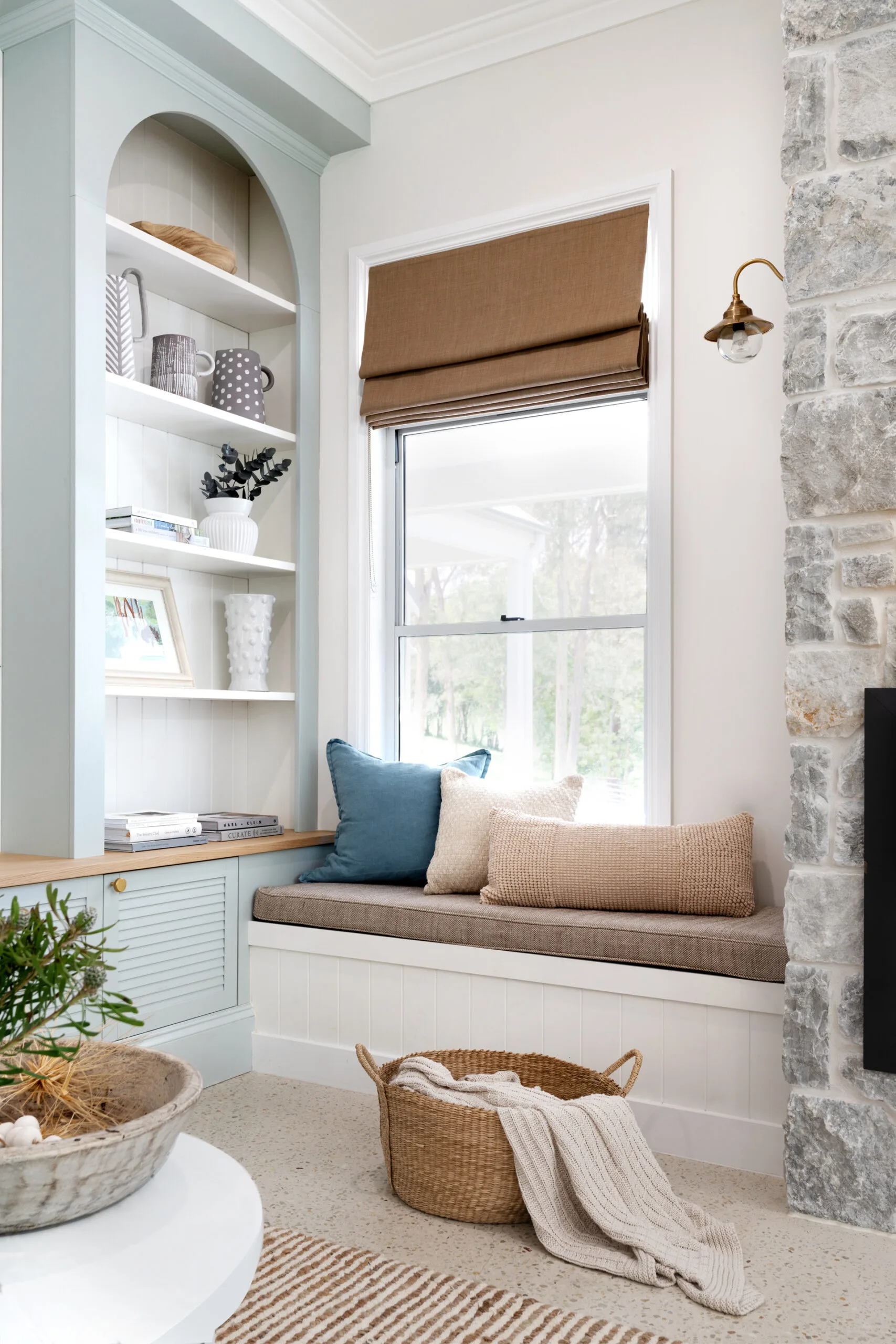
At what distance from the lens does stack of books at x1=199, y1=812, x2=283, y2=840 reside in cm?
317

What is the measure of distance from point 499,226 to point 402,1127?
2.55 meters

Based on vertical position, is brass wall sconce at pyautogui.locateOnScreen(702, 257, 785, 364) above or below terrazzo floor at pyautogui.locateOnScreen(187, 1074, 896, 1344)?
above

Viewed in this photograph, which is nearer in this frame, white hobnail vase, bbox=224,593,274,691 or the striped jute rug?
the striped jute rug

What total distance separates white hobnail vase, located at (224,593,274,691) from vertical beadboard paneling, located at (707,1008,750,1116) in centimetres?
178

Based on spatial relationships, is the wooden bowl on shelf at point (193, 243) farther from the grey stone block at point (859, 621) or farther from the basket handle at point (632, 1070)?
the basket handle at point (632, 1070)

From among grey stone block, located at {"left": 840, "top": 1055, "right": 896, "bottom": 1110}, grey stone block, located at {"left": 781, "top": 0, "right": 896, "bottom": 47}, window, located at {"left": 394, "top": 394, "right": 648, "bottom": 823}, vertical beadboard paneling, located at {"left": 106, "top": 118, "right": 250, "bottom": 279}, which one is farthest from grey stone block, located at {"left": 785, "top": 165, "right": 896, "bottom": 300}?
vertical beadboard paneling, located at {"left": 106, "top": 118, "right": 250, "bottom": 279}

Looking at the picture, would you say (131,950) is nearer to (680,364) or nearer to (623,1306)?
(623,1306)

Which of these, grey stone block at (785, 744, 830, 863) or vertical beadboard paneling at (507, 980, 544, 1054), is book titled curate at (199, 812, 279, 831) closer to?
vertical beadboard paneling at (507, 980, 544, 1054)

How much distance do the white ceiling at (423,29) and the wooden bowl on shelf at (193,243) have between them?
63cm

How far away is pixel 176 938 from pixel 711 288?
2284 millimetres

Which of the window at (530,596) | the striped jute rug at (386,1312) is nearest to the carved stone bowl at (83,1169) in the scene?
the striped jute rug at (386,1312)

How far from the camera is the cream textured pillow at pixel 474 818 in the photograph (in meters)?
2.99

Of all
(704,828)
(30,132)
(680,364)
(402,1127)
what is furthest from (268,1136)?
(30,132)

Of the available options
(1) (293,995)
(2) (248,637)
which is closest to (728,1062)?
(1) (293,995)
